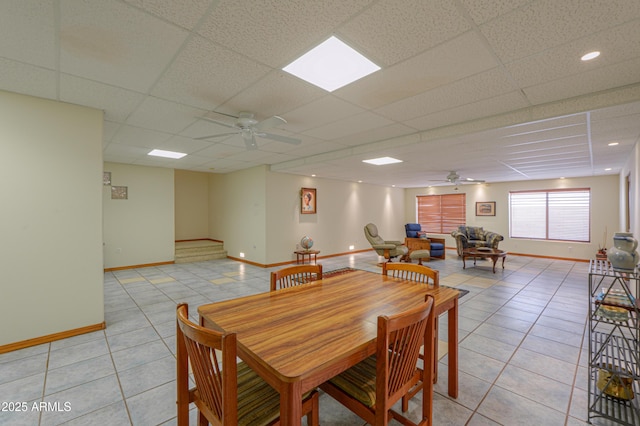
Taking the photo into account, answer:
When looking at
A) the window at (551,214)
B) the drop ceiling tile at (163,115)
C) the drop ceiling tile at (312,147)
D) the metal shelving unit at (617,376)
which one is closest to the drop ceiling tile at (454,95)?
the drop ceiling tile at (312,147)

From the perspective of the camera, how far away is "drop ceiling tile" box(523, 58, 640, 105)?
2098 mm

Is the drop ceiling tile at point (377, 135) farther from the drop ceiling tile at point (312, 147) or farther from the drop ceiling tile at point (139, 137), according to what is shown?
the drop ceiling tile at point (139, 137)

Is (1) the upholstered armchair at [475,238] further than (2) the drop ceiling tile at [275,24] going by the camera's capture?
Result: Yes

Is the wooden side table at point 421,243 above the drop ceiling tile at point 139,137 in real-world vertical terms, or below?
below

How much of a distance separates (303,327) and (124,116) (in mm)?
3446

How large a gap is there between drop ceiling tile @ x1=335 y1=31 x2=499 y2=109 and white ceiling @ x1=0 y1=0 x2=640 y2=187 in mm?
13

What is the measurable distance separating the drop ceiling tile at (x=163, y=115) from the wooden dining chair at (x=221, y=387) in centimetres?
245

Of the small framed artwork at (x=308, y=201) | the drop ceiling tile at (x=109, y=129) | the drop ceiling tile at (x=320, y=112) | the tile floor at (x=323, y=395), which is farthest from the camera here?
the small framed artwork at (x=308, y=201)

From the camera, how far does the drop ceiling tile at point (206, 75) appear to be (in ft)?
6.45

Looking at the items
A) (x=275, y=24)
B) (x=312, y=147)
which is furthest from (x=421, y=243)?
(x=275, y=24)

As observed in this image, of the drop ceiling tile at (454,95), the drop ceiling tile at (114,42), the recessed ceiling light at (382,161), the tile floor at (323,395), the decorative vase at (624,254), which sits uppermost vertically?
the drop ceiling tile at (114,42)

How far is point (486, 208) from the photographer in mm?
9227

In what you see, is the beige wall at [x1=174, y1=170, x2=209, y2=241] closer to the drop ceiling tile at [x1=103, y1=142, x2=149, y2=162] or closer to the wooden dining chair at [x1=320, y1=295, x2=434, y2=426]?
the drop ceiling tile at [x1=103, y1=142, x2=149, y2=162]

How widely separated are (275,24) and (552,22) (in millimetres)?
1654
